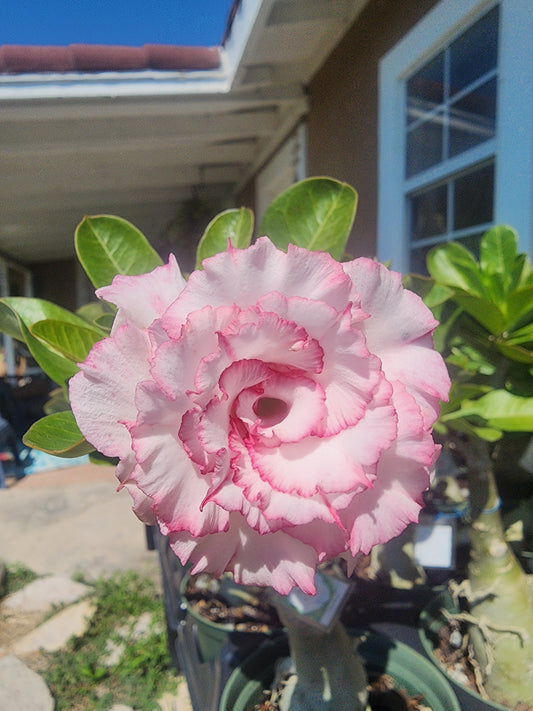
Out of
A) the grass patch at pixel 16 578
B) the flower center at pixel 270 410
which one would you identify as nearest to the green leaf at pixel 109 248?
the flower center at pixel 270 410

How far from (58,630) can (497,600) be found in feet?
7.14

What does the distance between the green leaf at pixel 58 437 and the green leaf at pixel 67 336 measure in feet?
0.24

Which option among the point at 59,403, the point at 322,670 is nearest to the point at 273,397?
the point at 59,403

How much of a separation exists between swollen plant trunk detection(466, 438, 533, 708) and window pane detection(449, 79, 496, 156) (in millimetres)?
1511

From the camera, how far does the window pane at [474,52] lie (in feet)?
5.95

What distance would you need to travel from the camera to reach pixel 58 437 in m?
0.54

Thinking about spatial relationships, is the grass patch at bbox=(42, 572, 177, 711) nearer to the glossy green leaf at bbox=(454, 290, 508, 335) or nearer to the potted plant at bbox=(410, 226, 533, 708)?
the potted plant at bbox=(410, 226, 533, 708)

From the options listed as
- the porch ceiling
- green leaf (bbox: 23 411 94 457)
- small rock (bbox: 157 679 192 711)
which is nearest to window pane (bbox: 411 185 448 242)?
the porch ceiling

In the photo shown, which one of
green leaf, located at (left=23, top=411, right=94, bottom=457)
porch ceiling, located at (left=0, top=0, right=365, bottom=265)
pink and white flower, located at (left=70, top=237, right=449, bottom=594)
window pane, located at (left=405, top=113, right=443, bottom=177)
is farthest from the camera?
porch ceiling, located at (left=0, top=0, right=365, bottom=265)

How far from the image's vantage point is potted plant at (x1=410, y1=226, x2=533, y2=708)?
94 cm

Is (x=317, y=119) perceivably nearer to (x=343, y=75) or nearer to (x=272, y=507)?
(x=343, y=75)

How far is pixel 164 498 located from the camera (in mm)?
392

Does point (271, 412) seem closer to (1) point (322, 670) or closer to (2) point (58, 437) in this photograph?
(2) point (58, 437)

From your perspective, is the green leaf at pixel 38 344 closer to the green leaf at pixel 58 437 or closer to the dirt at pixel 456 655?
the green leaf at pixel 58 437
